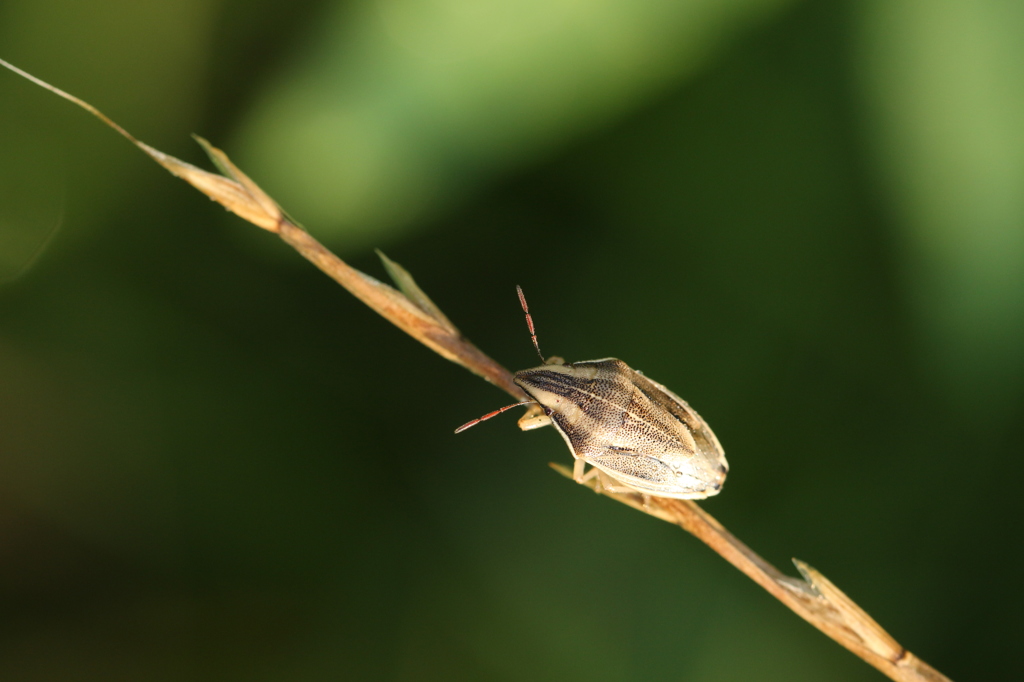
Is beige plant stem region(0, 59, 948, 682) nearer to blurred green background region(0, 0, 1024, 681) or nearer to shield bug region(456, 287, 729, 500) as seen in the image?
shield bug region(456, 287, 729, 500)

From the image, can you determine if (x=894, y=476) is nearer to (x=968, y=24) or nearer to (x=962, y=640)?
(x=962, y=640)

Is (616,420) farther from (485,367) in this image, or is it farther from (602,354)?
(485,367)

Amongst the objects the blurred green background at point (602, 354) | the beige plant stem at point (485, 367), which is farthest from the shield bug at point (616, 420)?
the beige plant stem at point (485, 367)

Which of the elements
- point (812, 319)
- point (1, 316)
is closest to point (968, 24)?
point (812, 319)

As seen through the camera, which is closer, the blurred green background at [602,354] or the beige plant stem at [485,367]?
the beige plant stem at [485,367]

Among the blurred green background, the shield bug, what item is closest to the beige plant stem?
the shield bug

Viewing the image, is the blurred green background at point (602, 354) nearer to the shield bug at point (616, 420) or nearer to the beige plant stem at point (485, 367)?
the shield bug at point (616, 420)
